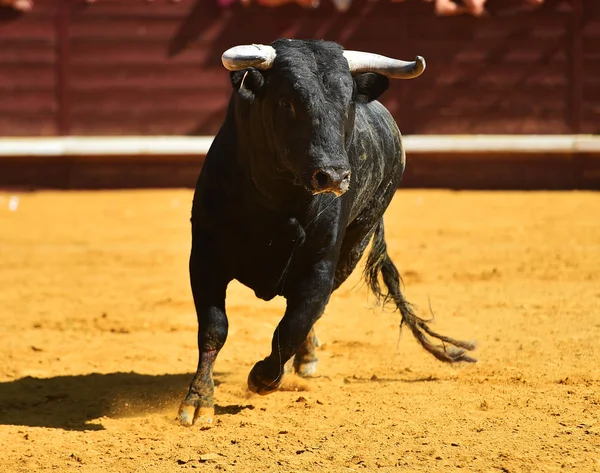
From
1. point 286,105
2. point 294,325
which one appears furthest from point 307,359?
point 286,105

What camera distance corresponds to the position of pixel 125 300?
6312 mm

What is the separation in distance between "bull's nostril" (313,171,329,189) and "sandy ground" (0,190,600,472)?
77 cm

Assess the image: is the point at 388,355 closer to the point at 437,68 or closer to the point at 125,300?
the point at 125,300

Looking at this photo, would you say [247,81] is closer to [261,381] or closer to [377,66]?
[377,66]

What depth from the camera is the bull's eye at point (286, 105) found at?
3.53 metres

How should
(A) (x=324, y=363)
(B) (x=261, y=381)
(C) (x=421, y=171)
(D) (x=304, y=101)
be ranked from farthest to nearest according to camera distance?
(C) (x=421, y=171)
(A) (x=324, y=363)
(B) (x=261, y=381)
(D) (x=304, y=101)

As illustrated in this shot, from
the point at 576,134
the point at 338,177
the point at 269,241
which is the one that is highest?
the point at 338,177

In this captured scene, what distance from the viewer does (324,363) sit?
4.87 meters

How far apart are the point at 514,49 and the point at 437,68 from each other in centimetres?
79

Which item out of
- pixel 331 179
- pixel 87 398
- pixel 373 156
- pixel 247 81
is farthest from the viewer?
pixel 373 156

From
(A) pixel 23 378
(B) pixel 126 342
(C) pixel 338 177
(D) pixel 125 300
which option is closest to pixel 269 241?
(C) pixel 338 177

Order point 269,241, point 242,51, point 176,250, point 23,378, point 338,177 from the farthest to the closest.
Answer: point 176,250
point 23,378
point 269,241
point 242,51
point 338,177

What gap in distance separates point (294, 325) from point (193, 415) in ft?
1.47

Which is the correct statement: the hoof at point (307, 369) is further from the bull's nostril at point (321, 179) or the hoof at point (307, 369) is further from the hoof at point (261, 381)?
the bull's nostril at point (321, 179)
